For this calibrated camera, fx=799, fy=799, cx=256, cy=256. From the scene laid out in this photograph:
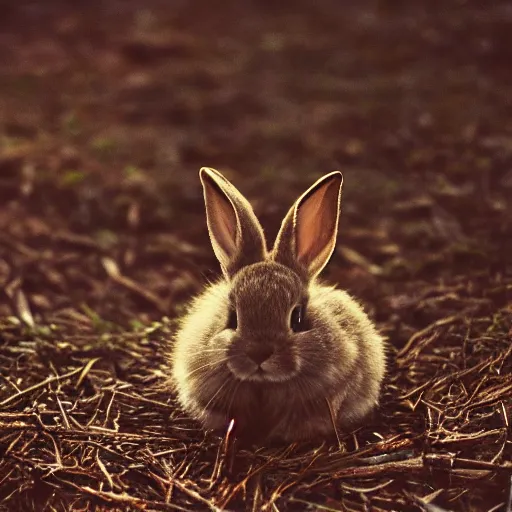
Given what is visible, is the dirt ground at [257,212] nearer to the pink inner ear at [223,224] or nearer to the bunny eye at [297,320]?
the pink inner ear at [223,224]

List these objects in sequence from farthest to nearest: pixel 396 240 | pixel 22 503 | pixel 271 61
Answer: pixel 271 61
pixel 396 240
pixel 22 503

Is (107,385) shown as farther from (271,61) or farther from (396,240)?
(271,61)

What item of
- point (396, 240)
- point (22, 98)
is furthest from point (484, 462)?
point (22, 98)

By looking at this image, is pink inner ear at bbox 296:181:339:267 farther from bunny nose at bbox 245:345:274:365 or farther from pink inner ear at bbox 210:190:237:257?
bunny nose at bbox 245:345:274:365

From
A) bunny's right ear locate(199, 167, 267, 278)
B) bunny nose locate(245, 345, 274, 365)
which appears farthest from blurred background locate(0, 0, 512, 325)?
bunny nose locate(245, 345, 274, 365)

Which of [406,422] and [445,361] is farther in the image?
[445,361]
